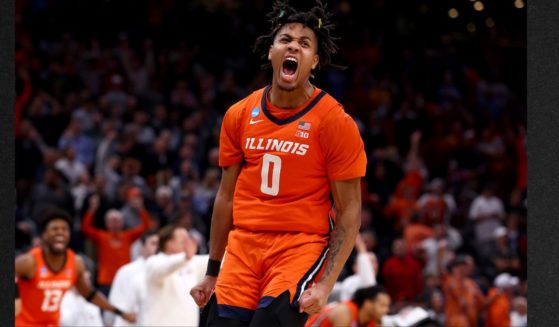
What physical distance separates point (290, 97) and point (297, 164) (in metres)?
0.36

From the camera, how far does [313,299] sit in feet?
17.6

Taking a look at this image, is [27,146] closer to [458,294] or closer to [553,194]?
[458,294]

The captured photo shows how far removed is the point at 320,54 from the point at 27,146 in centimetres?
1004

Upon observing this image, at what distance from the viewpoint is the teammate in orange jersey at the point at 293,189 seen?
5.48 meters

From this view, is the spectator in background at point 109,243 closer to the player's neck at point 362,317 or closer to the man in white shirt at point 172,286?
the man in white shirt at point 172,286

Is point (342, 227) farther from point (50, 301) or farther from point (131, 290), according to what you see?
point (131, 290)

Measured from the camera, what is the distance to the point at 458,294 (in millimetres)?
14742

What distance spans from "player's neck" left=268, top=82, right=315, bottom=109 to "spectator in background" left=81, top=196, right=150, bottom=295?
842 cm

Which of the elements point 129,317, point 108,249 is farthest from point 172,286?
point 108,249

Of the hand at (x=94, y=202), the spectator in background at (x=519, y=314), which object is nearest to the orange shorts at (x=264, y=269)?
the hand at (x=94, y=202)

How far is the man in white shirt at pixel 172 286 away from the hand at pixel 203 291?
12.3ft

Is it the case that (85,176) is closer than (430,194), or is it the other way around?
(85,176)

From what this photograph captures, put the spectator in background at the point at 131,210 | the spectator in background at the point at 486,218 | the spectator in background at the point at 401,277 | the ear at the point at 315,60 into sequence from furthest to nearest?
the spectator in background at the point at 486,218 < the spectator in background at the point at 401,277 < the spectator in background at the point at 131,210 < the ear at the point at 315,60

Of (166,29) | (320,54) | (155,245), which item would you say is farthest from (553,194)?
(166,29)
